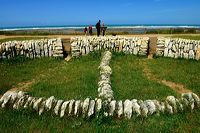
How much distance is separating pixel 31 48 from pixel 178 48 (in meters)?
10.2

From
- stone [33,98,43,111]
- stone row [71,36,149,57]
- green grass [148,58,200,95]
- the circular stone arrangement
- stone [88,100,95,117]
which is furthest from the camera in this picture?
stone row [71,36,149,57]

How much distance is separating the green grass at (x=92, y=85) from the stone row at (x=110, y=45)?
93 cm

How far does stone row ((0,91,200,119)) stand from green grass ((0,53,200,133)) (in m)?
0.19

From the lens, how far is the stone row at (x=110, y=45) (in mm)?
22438

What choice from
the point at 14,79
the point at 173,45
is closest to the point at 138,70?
the point at 173,45

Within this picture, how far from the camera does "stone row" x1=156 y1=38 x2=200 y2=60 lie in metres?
20.8

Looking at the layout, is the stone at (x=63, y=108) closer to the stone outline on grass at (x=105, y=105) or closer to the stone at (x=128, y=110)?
the stone outline on grass at (x=105, y=105)

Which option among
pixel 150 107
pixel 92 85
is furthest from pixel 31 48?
pixel 150 107

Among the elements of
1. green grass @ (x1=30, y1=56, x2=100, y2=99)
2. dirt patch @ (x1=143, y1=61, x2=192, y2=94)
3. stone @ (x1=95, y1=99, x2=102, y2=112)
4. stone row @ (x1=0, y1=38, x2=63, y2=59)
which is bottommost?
dirt patch @ (x1=143, y1=61, x2=192, y2=94)

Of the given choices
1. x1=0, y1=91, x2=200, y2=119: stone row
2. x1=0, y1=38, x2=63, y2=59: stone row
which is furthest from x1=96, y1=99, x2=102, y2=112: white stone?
x1=0, y1=38, x2=63, y2=59: stone row

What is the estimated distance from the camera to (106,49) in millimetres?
22797

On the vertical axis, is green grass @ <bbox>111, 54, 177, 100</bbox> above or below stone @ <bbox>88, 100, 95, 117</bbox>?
below

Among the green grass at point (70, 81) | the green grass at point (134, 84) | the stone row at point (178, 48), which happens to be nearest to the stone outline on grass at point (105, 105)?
the green grass at point (134, 84)

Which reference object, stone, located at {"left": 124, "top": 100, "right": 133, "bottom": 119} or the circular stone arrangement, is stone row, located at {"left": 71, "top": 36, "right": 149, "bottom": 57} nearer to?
the circular stone arrangement
